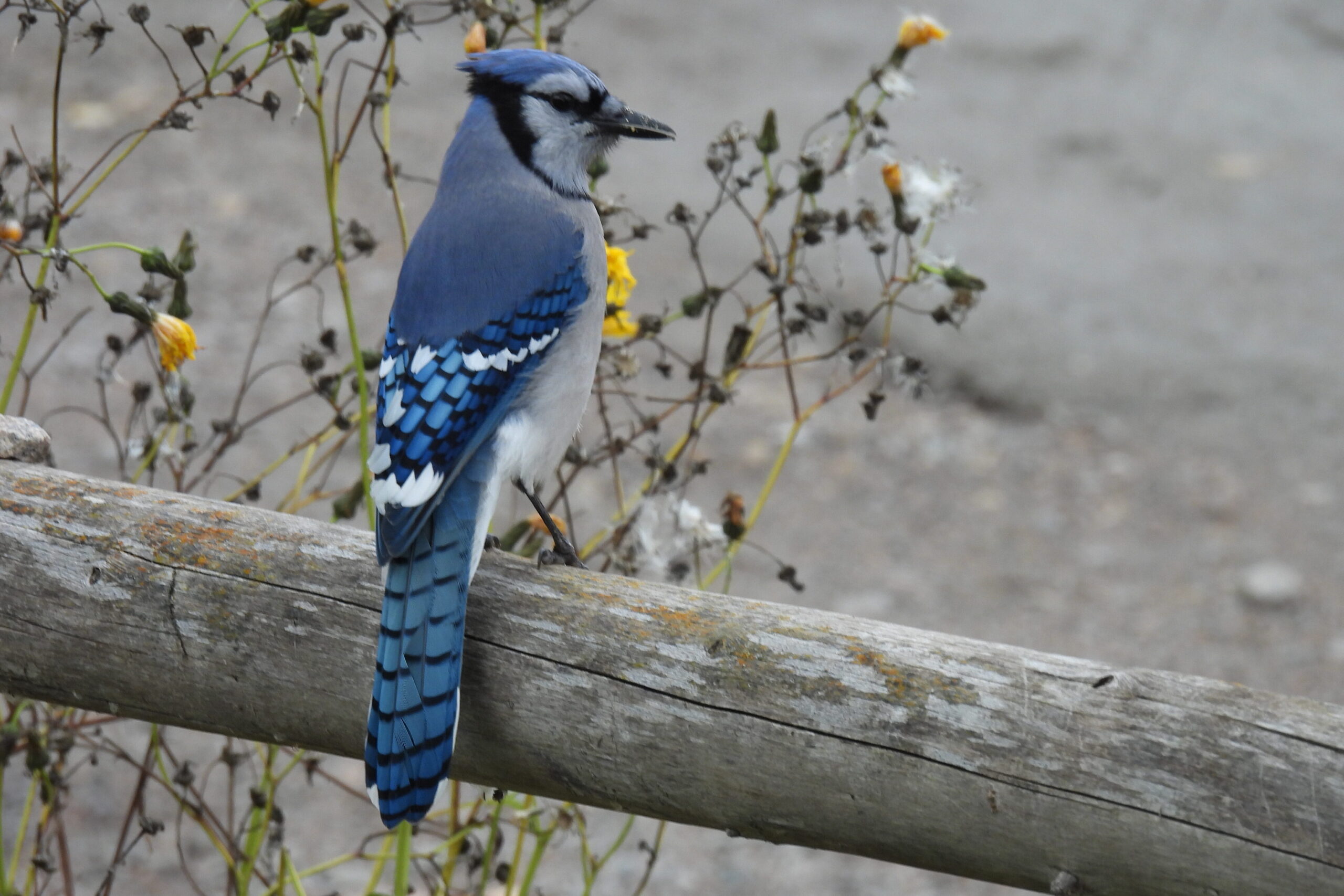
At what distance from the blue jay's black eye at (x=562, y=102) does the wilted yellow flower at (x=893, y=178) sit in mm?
482

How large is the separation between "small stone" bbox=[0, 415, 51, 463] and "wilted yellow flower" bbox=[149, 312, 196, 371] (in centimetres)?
27

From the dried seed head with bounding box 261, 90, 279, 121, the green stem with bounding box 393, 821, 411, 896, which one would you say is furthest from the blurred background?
the green stem with bounding box 393, 821, 411, 896

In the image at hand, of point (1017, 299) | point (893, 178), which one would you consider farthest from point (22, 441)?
point (1017, 299)

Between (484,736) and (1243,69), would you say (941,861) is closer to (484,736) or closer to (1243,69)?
(484,736)

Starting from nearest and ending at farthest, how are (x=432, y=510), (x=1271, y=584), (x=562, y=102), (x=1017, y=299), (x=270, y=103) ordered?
(x=432, y=510)
(x=270, y=103)
(x=562, y=102)
(x=1271, y=584)
(x=1017, y=299)

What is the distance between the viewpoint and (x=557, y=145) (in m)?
2.26

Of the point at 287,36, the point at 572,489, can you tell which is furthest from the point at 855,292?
the point at 287,36

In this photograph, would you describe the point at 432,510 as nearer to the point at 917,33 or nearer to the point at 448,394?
the point at 448,394

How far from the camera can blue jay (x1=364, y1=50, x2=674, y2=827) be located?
Result: 5.12 feet

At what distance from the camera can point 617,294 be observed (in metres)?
2.27

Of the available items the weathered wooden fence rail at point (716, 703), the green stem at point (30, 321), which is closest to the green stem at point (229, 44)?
the green stem at point (30, 321)

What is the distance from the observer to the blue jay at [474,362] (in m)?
1.56

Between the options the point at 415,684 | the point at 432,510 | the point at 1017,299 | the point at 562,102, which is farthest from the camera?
the point at 1017,299

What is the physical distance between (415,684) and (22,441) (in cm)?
78
